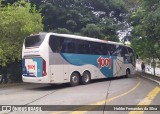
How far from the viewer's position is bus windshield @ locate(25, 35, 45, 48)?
16.8 m

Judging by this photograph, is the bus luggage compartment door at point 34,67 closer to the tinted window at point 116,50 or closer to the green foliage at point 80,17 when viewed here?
the tinted window at point 116,50

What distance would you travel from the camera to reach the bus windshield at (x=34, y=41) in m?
16.8

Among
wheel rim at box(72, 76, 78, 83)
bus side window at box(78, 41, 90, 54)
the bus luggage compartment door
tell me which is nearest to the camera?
the bus luggage compartment door

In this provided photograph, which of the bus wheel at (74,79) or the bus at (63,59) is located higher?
the bus at (63,59)

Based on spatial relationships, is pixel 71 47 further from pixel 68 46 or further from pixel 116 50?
pixel 116 50

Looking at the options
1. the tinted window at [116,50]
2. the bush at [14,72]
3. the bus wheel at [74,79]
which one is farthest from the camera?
the tinted window at [116,50]

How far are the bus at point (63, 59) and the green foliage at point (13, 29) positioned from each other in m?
2.56

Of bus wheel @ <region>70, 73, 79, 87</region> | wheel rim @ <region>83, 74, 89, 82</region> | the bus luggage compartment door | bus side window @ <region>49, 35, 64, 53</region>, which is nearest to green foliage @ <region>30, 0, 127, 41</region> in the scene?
wheel rim @ <region>83, 74, 89, 82</region>

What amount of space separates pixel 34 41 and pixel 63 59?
209cm

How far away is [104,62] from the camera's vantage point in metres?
22.4

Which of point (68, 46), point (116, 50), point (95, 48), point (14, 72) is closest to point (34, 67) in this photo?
point (68, 46)

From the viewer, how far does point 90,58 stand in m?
20.3

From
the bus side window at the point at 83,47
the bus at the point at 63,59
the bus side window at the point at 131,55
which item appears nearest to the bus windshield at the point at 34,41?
the bus at the point at 63,59

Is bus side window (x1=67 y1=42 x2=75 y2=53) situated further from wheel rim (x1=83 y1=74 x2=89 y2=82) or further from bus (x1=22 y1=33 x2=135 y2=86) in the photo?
wheel rim (x1=83 y1=74 x2=89 y2=82)
